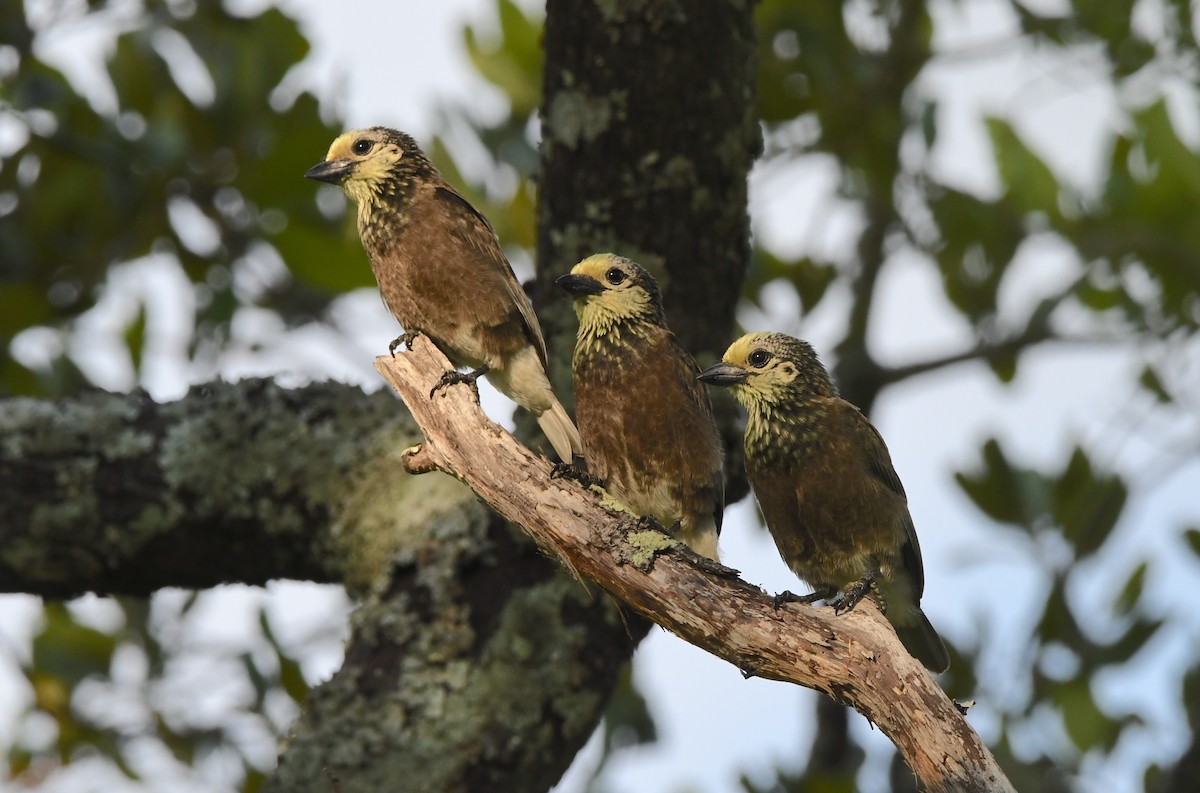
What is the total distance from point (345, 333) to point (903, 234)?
2.34 meters

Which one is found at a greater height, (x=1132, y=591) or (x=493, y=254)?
(x=493, y=254)

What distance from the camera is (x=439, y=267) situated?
138 inches

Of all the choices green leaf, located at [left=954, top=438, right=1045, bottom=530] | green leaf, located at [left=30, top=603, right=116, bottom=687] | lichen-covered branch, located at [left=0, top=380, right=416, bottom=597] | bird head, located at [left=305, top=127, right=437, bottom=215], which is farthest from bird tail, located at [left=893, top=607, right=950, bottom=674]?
green leaf, located at [left=30, top=603, right=116, bottom=687]

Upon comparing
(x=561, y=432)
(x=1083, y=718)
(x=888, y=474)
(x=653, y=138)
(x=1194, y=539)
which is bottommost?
(x=1083, y=718)

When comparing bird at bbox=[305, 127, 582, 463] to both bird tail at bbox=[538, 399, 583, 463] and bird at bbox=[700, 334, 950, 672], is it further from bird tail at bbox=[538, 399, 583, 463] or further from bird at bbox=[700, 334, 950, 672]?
bird at bbox=[700, 334, 950, 672]

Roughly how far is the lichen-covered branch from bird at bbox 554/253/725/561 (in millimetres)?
879

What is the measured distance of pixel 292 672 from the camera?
198 inches

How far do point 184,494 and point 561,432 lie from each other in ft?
3.76

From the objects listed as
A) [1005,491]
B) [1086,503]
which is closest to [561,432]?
[1005,491]

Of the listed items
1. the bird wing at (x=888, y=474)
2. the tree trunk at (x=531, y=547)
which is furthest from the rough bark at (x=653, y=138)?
the bird wing at (x=888, y=474)

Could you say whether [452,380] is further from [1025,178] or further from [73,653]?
[1025,178]

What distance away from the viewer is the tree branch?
240cm

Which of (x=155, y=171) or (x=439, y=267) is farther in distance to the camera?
(x=155, y=171)

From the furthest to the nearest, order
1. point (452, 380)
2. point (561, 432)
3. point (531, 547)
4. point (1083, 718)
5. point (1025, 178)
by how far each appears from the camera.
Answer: point (1025, 178) → point (1083, 718) → point (531, 547) → point (561, 432) → point (452, 380)
